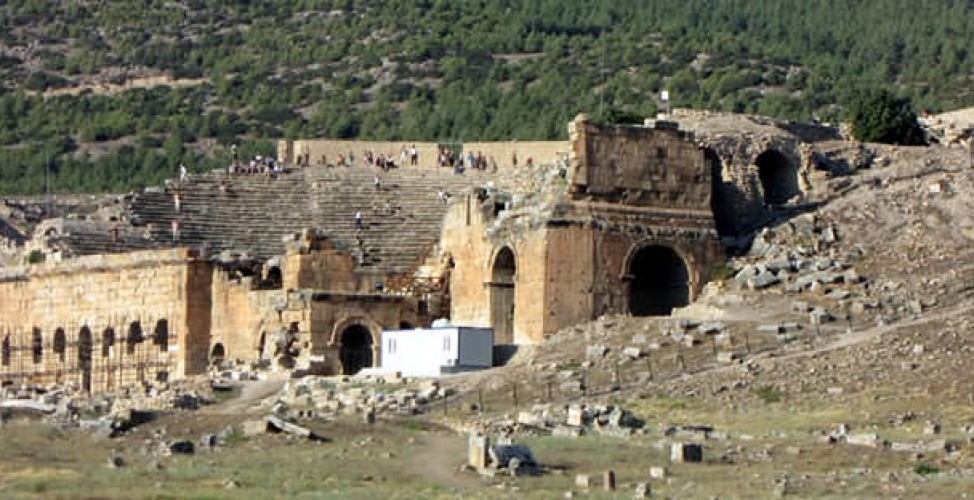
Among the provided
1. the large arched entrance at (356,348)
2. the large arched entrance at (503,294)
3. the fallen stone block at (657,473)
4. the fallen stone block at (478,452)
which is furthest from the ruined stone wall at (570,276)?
the fallen stone block at (657,473)

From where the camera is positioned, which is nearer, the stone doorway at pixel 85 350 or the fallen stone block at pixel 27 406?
the fallen stone block at pixel 27 406

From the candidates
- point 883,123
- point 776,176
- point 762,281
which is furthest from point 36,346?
point 883,123

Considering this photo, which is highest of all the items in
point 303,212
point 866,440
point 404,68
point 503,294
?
point 404,68

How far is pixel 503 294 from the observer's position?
71812 millimetres

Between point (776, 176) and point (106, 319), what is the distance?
15.7 meters

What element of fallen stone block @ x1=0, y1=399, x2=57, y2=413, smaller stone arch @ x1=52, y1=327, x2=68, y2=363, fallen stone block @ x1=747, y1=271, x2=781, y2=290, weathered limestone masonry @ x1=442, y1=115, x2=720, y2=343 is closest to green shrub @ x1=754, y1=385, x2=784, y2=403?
fallen stone block @ x1=747, y1=271, x2=781, y2=290

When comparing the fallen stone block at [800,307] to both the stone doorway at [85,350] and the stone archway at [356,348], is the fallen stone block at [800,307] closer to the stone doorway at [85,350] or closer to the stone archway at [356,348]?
the stone archway at [356,348]

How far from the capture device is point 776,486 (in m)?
50.5

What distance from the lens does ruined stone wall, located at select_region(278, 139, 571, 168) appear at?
280ft

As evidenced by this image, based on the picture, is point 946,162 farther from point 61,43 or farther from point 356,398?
point 61,43

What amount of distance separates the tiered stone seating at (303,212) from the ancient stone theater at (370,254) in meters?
0.07

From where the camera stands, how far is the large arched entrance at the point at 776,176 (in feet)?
245

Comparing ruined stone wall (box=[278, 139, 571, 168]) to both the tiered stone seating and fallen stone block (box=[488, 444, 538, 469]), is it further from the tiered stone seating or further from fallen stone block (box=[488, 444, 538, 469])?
fallen stone block (box=[488, 444, 538, 469])

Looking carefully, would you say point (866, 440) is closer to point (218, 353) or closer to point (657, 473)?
point (657, 473)
